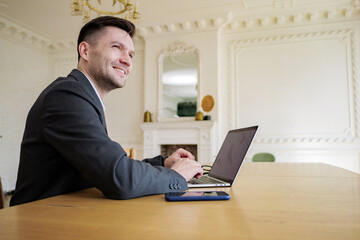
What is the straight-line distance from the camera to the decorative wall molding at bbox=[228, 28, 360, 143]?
451 centimetres

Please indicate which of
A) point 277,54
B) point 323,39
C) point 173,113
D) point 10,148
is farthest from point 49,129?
point 10,148

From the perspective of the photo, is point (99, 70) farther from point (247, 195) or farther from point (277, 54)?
point (277, 54)

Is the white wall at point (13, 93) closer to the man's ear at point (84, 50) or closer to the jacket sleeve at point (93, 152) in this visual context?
the man's ear at point (84, 50)

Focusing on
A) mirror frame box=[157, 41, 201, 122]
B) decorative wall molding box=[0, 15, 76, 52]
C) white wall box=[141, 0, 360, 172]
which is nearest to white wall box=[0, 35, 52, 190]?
decorative wall molding box=[0, 15, 76, 52]

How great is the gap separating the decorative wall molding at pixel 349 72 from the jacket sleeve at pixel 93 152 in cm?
426

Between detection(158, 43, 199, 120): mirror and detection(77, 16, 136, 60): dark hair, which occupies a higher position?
detection(158, 43, 199, 120): mirror

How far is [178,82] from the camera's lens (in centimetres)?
530

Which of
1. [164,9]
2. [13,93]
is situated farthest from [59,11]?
[13,93]

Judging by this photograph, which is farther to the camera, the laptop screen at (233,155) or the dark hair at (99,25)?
the dark hair at (99,25)

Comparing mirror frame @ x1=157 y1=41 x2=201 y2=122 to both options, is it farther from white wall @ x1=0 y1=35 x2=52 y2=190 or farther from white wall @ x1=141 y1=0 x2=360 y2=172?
white wall @ x1=0 y1=35 x2=52 y2=190

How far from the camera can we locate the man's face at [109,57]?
3.93 ft

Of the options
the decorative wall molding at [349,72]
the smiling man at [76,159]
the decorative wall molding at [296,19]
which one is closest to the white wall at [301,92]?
the decorative wall molding at [349,72]

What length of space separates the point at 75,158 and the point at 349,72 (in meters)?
5.07

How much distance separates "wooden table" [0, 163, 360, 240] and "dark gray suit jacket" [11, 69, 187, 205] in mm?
58
